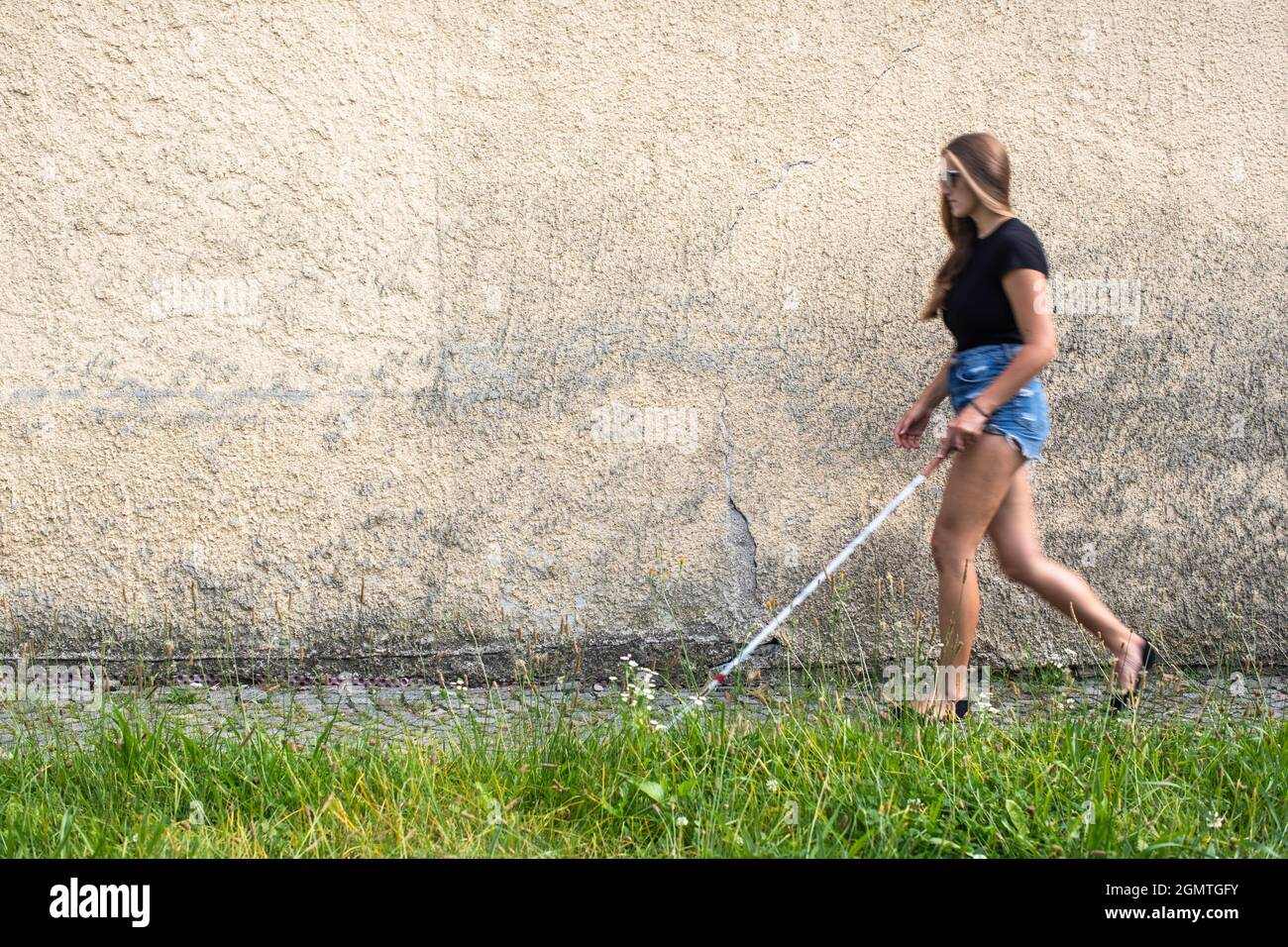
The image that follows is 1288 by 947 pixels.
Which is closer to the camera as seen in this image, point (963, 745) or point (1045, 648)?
point (963, 745)

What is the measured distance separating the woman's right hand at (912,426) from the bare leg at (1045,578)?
38cm

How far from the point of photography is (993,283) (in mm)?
2691

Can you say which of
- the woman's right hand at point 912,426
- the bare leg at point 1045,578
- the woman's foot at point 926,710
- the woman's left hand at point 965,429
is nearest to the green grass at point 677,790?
the woman's foot at point 926,710

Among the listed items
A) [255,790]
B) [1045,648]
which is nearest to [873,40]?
[1045,648]

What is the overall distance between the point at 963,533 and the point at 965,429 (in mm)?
284

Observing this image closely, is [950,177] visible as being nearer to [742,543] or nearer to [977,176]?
[977,176]

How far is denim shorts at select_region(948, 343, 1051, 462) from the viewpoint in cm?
271

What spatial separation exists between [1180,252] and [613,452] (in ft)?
6.43

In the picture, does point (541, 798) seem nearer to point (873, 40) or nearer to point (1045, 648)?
point (1045, 648)

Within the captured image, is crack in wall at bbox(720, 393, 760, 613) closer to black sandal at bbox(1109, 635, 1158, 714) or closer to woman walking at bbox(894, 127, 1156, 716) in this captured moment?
woman walking at bbox(894, 127, 1156, 716)

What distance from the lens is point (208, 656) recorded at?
11.3 feet

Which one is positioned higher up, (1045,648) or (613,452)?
(613,452)

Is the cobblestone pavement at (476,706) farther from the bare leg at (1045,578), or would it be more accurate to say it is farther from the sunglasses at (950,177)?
the sunglasses at (950,177)

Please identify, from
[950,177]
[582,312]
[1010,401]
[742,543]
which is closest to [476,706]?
[742,543]
